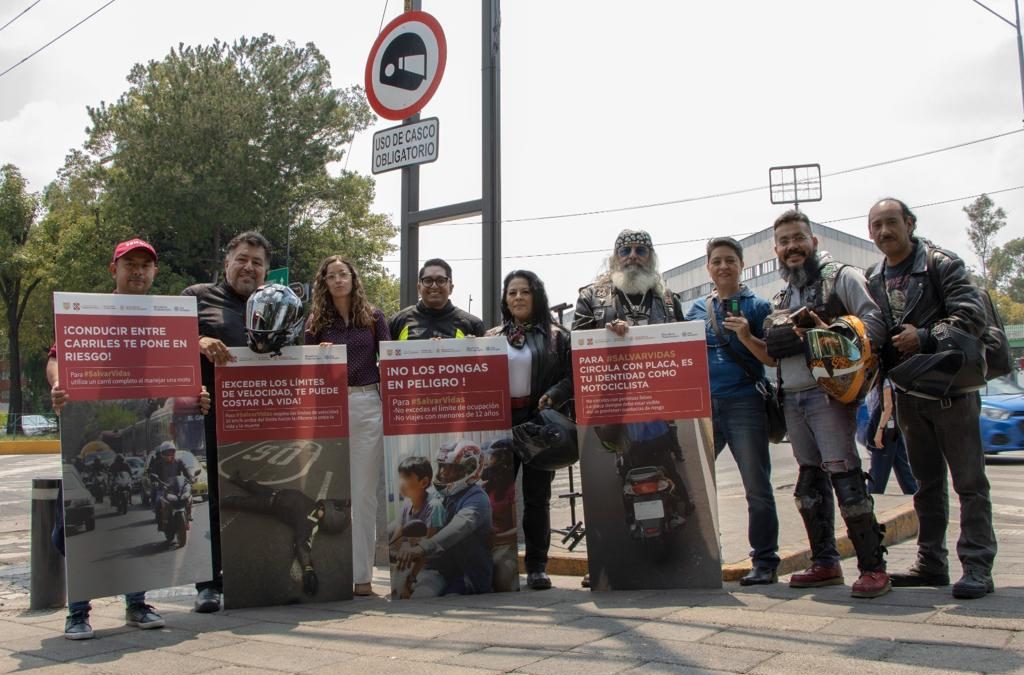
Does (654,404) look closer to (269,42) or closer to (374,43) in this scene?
(374,43)

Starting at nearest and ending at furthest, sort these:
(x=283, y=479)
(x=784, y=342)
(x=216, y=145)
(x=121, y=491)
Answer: (x=121, y=491), (x=784, y=342), (x=283, y=479), (x=216, y=145)

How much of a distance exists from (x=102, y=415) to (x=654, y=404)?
279 centimetres

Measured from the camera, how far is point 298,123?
33406 millimetres

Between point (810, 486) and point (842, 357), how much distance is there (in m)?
0.90

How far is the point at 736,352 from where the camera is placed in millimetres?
5141

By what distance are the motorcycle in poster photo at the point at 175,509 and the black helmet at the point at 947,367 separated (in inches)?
142

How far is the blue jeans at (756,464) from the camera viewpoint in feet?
16.6

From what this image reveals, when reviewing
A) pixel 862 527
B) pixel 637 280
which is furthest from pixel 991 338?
pixel 637 280

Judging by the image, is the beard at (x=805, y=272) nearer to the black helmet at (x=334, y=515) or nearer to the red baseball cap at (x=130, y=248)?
the black helmet at (x=334, y=515)

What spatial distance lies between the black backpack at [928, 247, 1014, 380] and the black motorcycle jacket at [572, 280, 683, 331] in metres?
1.38

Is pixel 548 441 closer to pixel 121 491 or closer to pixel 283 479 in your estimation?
pixel 283 479

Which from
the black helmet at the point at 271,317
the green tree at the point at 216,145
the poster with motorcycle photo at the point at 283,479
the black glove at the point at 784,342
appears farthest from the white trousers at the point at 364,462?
the green tree at the point at 216,145

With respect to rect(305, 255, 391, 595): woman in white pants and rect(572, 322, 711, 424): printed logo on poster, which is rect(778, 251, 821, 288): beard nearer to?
rect(572, 322, 711, 424): printed logo on poster

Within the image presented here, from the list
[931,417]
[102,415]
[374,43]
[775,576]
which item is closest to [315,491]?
[102,415]
